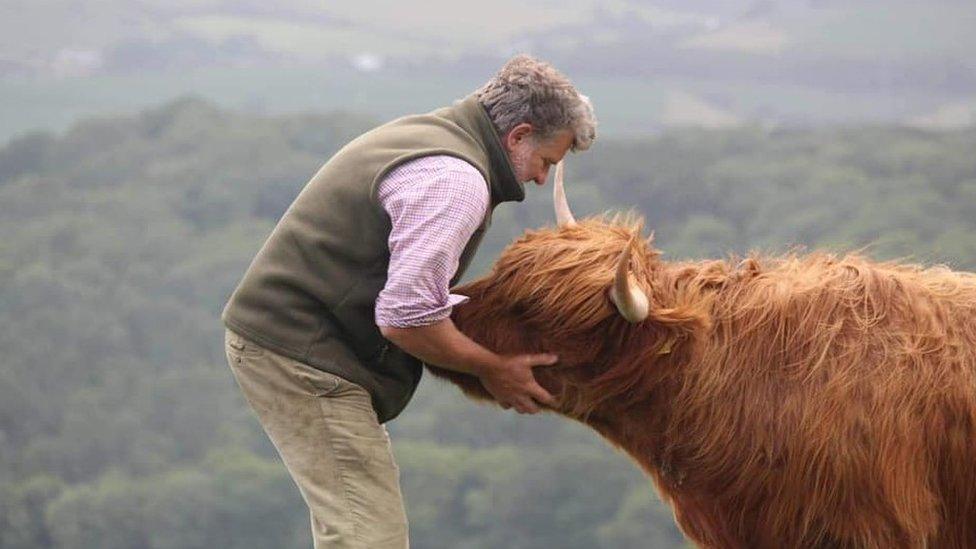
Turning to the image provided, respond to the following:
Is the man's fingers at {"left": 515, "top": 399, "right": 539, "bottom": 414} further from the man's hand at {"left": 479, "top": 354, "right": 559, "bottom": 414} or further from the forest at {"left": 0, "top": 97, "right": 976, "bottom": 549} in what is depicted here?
the forest at {"left": 0, "top": 97, "right": 976, "bottom": 549}

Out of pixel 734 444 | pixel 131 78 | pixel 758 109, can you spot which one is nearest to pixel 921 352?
pixel 734 444

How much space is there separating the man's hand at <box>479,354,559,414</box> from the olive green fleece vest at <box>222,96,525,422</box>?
454 millimetres

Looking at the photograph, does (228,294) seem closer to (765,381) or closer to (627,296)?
(765,381)

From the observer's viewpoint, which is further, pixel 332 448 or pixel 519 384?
pixel 519 384

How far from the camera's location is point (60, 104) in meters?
136

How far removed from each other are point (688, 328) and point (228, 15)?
15108cm

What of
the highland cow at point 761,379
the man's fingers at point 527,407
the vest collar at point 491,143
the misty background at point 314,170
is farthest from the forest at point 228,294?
the vest collar at point 491,143

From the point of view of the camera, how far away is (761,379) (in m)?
7.29

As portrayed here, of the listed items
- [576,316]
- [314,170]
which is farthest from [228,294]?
[576,316]

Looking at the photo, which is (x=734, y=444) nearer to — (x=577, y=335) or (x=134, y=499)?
(x=577, y=335)

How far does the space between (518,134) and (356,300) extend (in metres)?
0.94

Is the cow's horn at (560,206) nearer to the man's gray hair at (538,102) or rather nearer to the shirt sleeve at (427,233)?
the man's gray hair at (538,102)

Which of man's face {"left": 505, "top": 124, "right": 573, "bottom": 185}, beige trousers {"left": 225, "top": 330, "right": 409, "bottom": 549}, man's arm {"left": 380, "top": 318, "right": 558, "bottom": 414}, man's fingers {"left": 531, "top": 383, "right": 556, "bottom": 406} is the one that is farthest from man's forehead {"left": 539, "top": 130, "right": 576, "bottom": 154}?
Result: beige trousers {"left": 225, "top": 330, "right": 409, "bottom": 549}

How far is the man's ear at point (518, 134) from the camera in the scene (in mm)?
6934
